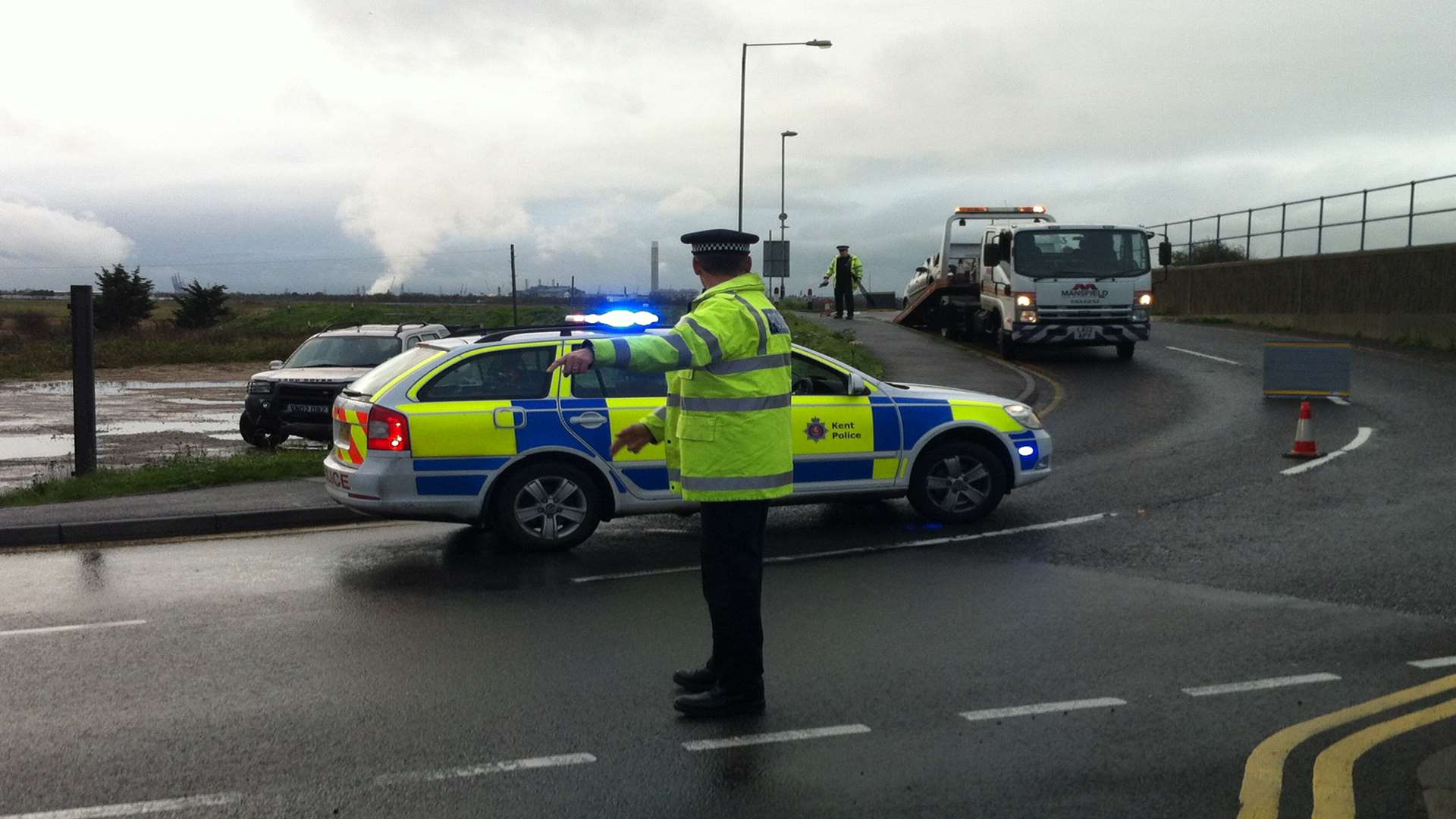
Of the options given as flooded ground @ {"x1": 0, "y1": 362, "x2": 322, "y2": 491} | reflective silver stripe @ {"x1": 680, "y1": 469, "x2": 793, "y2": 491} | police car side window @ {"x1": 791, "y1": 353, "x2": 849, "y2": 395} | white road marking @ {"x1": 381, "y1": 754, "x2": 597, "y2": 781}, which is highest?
police car side window @ {"x1": 791, "y1": 353, "x2": 849, "y2": 395}

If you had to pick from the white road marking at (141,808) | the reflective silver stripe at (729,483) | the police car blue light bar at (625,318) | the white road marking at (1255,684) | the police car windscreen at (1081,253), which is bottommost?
the white road marking at (141,808)

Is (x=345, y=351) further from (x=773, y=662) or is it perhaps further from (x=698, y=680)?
(x=698, y=680)

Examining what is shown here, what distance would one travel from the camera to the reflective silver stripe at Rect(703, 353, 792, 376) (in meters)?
5.27

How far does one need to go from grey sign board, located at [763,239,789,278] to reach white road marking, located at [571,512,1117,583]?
90.5ft

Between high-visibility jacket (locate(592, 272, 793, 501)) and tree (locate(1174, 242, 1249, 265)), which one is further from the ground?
tree (locate(1174, 242, 1249, 265))

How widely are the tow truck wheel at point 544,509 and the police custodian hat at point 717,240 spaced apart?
4.06 meters

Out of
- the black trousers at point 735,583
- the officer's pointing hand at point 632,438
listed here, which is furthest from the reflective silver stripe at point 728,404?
the black trousers at point 735,583

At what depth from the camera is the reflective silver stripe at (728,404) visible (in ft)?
17.4

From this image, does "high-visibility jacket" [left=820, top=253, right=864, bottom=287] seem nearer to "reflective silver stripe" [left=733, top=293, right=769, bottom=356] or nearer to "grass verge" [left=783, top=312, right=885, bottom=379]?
"grass verge" [left=783, top=312, right=885, bottom=379]

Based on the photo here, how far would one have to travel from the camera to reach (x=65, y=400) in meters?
26.8

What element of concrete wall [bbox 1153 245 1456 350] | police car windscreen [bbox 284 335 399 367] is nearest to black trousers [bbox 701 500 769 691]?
police car windscreen [bbox 284 335 399 367]

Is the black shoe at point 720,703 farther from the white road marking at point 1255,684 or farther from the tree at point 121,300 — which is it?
the tree at point 121,300

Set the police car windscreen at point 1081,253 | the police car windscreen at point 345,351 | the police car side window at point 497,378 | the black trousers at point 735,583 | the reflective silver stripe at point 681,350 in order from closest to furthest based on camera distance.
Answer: the reflective silver stripe at point 681,350, the black trousers at point 735,583, the police car side window at point 497,378, the police car windscreen at point 345,351, the police car windscreen at point 1081,253

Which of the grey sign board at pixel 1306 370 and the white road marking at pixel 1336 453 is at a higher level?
the grey sign board at pixel 1306 370
